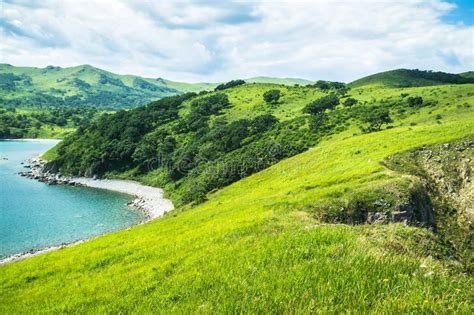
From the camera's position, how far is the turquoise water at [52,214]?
71500 millimetres

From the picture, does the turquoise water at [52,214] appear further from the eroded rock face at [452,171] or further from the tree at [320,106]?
the tree at [320,106]

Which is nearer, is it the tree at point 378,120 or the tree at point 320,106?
the tree at point 378,120

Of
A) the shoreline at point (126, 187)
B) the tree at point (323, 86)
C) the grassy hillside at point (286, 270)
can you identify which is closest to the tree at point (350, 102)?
the tree at point (323, 86)

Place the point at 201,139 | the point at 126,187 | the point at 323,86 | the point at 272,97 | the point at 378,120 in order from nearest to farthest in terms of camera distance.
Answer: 1. the point at 378,120
2. the point at 126,187
3. the point at 201,139
4. the point at 272,97
5. the point at 323,86

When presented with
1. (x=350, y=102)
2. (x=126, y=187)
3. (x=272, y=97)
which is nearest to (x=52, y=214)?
(x=126, y=187)

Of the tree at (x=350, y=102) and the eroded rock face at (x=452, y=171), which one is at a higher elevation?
the tree at (x=350, y=102)

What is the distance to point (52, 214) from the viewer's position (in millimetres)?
88938

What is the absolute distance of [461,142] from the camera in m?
41.1

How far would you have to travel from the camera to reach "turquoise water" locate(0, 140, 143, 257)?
71.5 meters

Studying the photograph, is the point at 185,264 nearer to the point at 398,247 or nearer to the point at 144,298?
the point at 144,298

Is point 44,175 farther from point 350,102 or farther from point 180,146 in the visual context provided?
point 350,102

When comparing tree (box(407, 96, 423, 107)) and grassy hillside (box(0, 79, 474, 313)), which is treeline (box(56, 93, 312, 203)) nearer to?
tree (box(407, 96, 423, 107))

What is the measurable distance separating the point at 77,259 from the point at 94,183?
108860 mm

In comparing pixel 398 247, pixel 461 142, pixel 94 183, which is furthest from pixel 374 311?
pixel 94 183
